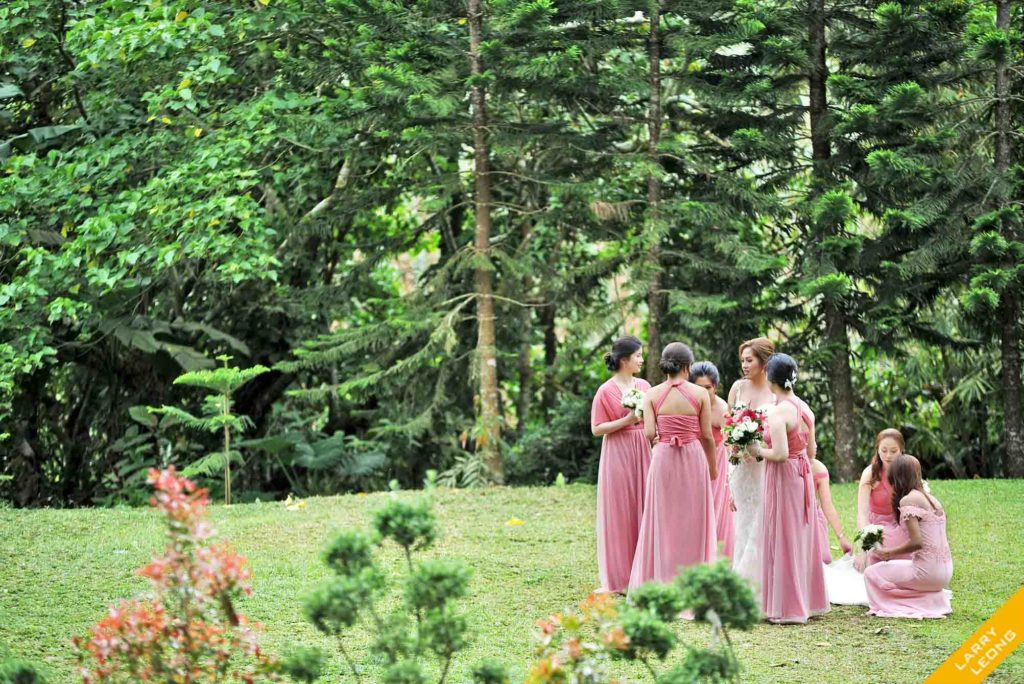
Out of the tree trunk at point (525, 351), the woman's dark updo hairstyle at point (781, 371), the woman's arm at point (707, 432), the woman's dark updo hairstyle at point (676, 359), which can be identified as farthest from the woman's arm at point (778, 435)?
the tree trunk at point (525, 351)

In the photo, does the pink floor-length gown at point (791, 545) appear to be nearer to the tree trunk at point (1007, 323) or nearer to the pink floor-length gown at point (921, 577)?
the pink floor-length gown at point (921, 577)

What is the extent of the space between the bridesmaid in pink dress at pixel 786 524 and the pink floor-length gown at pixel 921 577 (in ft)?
1.27

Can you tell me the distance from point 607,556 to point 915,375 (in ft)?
24.8

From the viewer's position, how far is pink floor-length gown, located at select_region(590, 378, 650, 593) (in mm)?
8117

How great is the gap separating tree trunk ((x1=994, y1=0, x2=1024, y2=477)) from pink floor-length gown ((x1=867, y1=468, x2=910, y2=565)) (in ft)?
17.1

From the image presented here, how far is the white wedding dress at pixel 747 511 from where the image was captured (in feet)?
25.1

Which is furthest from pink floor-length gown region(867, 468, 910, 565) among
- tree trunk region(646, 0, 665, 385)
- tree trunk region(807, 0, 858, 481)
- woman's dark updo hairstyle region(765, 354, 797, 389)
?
tree trunk region(807, 0, 858, 481)

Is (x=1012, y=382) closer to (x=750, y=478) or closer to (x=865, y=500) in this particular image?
(x=865, y=500)

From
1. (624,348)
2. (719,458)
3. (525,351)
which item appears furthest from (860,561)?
(525,351)

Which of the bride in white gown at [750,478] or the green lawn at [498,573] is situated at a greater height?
the bride in white gown at [750,478]

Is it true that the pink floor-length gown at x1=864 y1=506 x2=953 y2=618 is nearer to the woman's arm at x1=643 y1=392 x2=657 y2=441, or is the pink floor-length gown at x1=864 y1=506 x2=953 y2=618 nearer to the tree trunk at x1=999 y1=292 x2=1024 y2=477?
the woman's arm at x1=643 y1=392 x2=657 y2=441

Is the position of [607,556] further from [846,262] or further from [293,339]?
[293,339]

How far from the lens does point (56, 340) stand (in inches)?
546

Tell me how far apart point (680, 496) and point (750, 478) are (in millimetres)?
513
